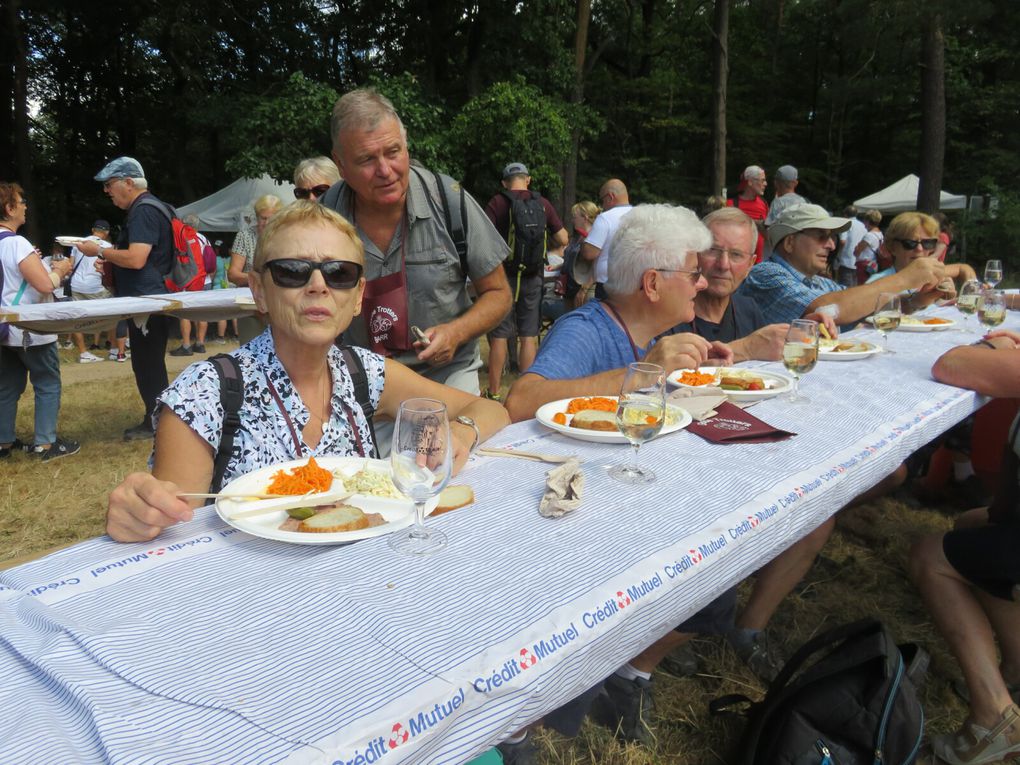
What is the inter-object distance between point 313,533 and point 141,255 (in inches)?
196

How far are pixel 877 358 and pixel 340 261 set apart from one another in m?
2.41

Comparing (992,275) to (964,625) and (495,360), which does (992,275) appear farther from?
(495,360)

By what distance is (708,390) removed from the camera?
2.29 metres

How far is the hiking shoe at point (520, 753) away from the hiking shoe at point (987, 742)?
138 centimetres

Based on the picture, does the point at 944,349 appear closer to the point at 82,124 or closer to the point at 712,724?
the point at 712,724

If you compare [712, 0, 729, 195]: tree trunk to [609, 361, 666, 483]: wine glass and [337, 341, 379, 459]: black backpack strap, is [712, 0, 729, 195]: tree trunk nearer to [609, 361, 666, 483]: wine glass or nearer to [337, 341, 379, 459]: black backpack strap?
[337, 341, 379, 459]: black backpack strap

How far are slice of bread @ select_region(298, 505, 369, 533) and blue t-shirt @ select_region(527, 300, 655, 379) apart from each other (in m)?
1.33

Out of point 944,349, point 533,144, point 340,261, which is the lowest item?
point 944,349

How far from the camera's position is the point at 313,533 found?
1.24m

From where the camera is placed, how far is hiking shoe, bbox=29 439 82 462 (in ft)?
17.6

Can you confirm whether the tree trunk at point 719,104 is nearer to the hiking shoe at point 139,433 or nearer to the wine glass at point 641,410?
the hiking shoe at point 139,433

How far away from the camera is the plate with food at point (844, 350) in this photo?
9.63 feet

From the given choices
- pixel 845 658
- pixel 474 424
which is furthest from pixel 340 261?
pixel 845 658

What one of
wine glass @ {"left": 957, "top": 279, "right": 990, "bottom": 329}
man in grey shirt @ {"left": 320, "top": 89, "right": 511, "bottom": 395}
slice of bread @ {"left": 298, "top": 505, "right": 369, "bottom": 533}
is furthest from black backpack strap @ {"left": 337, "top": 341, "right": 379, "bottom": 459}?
wine glass @ {"left": 957, "top": 279, "right": 990, "bottom": 329}
